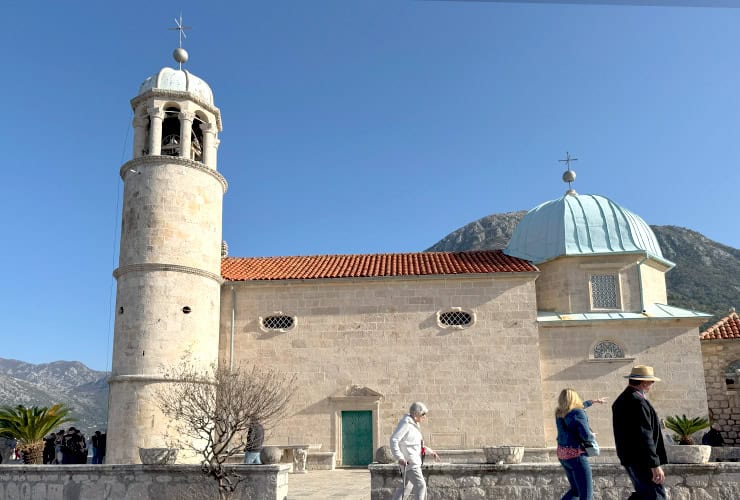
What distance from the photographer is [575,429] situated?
22.4ft

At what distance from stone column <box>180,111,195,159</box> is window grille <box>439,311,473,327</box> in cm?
993

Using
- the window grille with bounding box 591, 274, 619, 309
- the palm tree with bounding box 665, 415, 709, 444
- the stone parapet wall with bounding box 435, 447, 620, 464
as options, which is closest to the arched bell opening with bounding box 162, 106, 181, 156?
the stone parapet wall with bounding box 435, 447, 620, 464

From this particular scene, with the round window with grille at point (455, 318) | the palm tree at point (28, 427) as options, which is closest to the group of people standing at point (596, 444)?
the palm tree at point (28, 427)

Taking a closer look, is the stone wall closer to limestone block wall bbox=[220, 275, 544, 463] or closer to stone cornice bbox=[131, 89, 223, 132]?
limestone block wall bbox=[220, 275, 544, 463]

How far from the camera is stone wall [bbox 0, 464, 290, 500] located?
991cm

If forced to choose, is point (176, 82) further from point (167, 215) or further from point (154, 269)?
point (154, 269)

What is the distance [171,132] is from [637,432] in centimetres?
1964

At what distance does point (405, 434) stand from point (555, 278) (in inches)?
634

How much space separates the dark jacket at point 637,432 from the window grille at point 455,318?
15097 mm

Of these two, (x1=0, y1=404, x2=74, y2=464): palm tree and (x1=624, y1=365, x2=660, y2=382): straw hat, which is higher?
(x1=624, y1=365, x2=660, y2=382): straw hat

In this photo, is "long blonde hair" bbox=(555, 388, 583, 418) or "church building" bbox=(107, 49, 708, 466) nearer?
"long blonde hair" bbox=(555, 388, 583, 418)

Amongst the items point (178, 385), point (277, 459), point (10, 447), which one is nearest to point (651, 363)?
point (277, 459)

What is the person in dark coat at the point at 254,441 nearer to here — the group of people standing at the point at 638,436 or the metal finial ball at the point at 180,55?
the group of people standing at the point at 638,436

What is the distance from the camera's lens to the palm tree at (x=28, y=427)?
14914 millimetres
